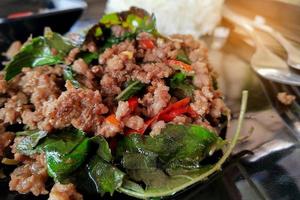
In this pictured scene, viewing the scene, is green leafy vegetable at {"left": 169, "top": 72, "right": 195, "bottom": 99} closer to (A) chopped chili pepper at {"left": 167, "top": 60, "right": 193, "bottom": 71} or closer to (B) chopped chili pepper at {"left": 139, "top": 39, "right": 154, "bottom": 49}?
(A) chopped chili pepper at {"left": 167, "top": 60, "right": 193, "bottom": 71}

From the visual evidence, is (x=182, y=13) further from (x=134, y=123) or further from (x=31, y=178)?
(x=31, y=178)

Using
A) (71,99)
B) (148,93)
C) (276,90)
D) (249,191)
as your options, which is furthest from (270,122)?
(71,99)

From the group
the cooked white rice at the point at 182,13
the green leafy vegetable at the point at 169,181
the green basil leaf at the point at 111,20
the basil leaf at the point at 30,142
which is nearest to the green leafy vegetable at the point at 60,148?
the basil leaf at the point at 30,142

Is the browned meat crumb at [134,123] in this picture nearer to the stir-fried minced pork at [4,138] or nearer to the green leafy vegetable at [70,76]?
the green leafy vegetable at [70,76]

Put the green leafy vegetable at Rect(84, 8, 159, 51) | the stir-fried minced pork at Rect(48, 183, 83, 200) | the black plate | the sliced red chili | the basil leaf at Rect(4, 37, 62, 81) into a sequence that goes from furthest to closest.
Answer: the black plate → the green leafy vegetable at Rect(84, 8, 159, 51) → the basil leaf at Rect(4, 37, 62, 81) → the sliced red chili → the stir-fried minced pork at Rect(48, 183, 83, 200)

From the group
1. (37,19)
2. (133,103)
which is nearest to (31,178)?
(133,103)

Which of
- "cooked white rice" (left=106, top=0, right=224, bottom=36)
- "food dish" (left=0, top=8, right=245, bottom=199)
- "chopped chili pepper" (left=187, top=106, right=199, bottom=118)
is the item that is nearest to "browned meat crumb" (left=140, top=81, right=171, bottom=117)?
"food dish" (left=0, top=8, right=245, bottom=199)

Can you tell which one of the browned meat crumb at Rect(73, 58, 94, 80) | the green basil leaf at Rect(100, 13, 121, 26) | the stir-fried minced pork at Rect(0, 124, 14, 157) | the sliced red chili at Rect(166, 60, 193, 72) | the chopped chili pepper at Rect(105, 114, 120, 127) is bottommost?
the stir-fried minced pork at Rect(0, 124, 14, 157)
